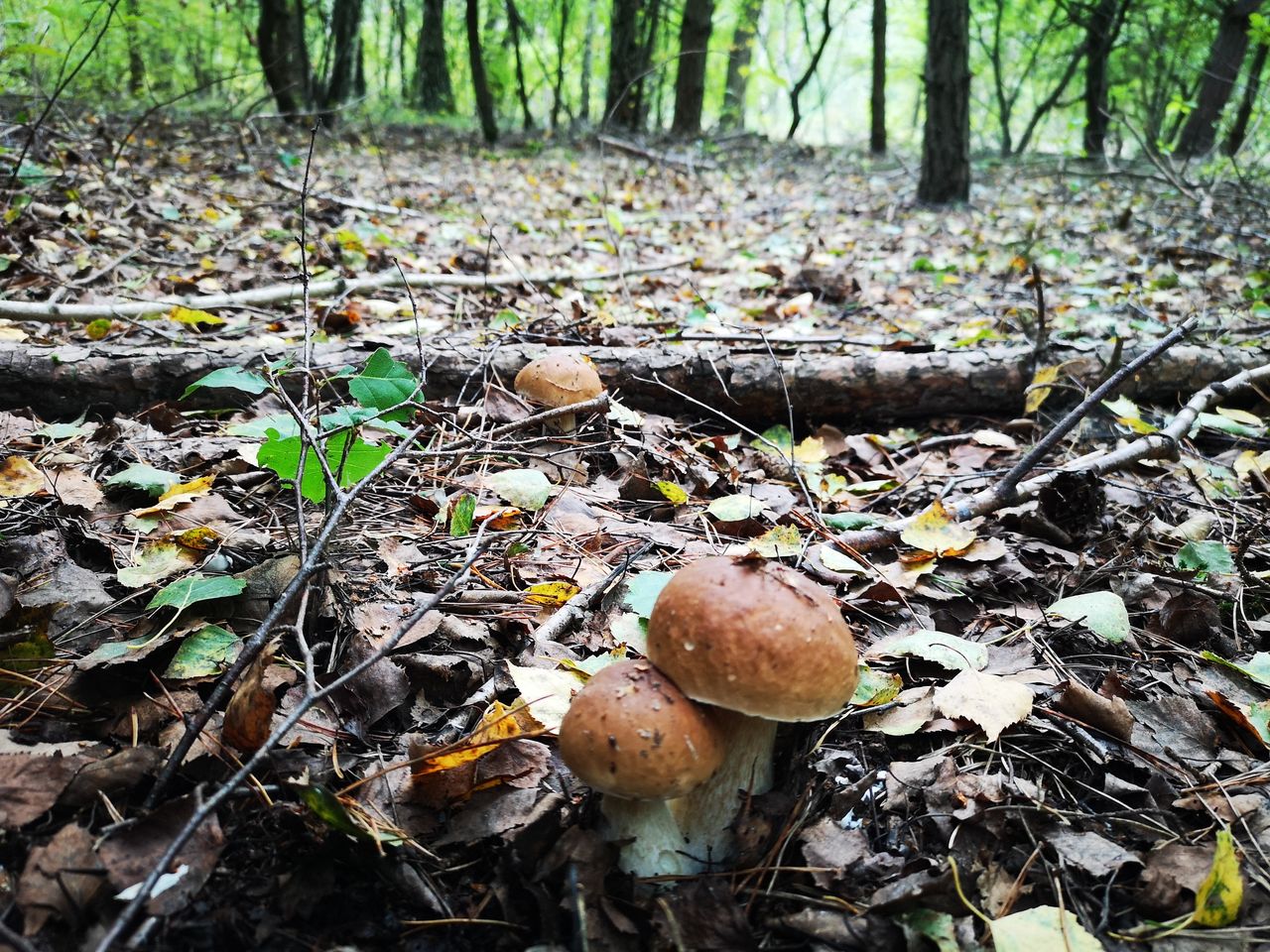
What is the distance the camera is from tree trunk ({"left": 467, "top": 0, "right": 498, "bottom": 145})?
1166 centimetres

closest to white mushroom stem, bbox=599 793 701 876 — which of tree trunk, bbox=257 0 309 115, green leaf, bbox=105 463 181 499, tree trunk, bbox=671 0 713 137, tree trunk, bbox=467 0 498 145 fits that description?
green leaf, bbox=105 463 181 499

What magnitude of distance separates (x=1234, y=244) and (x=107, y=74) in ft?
56.0

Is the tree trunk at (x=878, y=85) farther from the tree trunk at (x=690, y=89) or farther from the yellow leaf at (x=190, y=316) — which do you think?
the yellow leaf at (x=190, y=316)

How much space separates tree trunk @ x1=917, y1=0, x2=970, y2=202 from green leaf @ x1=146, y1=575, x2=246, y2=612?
9.13 meters

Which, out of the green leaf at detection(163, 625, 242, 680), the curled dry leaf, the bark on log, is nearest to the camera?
the curled dry leaf

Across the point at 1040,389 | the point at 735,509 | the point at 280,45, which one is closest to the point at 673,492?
the point at 735,509

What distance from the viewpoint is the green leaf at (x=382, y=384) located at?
232 centimetres

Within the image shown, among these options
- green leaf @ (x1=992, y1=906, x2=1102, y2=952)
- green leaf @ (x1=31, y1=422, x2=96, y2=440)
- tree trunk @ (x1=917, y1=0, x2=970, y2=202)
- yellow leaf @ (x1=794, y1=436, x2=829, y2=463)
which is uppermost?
tree trunk @ (x1=917, y1=0, x2=970, y2=202)

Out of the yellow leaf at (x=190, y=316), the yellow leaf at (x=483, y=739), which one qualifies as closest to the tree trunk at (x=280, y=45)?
the yellow leaf at (x=190, y=316)

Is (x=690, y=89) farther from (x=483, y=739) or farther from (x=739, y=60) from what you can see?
(x=483, y=739)

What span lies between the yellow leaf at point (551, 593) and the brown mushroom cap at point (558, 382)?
4.29 feet

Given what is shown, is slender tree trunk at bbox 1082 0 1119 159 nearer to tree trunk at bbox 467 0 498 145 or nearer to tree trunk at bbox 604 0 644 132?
tree trunk at bbox 604 0 644 132

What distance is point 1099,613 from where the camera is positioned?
2279 millimetres

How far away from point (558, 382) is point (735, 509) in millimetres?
1174
